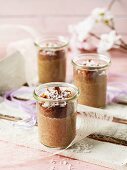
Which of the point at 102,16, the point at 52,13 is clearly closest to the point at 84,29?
the point at 102,16

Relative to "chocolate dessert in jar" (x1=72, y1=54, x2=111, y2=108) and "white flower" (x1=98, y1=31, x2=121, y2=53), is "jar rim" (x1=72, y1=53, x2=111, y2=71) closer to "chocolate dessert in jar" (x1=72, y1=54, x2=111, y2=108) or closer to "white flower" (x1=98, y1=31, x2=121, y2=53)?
"chocolate dessert in jar" (x1=72, y1=54, x2=111, y2=108)

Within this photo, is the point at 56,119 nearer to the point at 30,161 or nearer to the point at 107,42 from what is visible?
the point at 30,161

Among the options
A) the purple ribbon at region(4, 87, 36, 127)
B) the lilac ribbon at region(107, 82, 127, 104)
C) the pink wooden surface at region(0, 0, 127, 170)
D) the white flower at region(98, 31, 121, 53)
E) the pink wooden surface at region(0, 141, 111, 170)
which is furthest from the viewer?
the pink wooden surface at region(0, 0, 127, 170)

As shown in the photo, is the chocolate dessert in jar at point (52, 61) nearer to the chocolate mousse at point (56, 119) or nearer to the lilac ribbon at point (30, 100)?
the lilac ribbon at point (30, 100)

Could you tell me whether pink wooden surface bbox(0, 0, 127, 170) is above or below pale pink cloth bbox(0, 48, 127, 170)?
above

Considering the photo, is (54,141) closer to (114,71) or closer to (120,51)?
(114,71)

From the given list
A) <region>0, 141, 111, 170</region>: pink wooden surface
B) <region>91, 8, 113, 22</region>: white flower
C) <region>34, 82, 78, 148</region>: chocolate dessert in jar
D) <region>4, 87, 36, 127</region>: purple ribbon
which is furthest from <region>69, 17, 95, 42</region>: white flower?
<region>0, 141, 111, 170</region>: pink wooden surface
